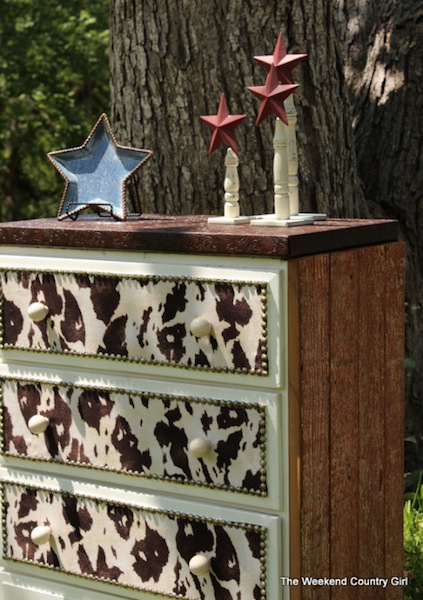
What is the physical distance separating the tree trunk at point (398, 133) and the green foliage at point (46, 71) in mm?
7189

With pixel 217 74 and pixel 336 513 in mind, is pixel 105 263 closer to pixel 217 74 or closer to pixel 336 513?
pixel 336 513

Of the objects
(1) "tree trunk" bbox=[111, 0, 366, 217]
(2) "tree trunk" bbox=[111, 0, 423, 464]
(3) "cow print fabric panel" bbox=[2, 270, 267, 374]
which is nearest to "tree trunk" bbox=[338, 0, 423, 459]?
(2) "tree trunk" bbox=[111, 0, 423, 464]

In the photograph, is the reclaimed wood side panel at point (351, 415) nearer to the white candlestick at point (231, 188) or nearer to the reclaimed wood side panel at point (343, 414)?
the reclaimed wood side panel at point (343, 414)

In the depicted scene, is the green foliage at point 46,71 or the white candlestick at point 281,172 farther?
the green foliage at point 46,71

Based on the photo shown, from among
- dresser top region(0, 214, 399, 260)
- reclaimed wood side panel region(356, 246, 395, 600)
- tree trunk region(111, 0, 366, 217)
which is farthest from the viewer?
tree trunk region(111, 0, 366, 217)

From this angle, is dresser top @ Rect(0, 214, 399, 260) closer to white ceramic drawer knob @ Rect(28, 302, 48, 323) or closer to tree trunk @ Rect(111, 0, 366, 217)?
white ceramic drawer knob @ Rect(28, 302, 48, 323)

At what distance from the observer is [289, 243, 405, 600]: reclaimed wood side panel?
2701 mm

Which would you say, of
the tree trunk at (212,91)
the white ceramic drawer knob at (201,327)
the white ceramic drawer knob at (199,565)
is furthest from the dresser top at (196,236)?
the white ceramic drawer knob at (199,565)

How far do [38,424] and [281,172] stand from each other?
3.15ft

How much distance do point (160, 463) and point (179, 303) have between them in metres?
0.43

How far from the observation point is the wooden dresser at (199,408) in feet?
8.80

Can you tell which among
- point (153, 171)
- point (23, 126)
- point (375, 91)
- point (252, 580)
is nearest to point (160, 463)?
point (252, 580)

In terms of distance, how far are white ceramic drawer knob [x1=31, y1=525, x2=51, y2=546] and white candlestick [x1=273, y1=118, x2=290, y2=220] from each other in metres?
1.10

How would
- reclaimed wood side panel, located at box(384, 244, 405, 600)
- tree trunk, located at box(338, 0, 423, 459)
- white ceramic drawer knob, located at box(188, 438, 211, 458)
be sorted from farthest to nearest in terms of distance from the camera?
tree trunk, located at box(338, 0, 423, 459)
reclaimed wood side panel, located at box(384, 244, 405, 600)
white ceramic drawer knob, located at box(188, 438, 211, 458)
